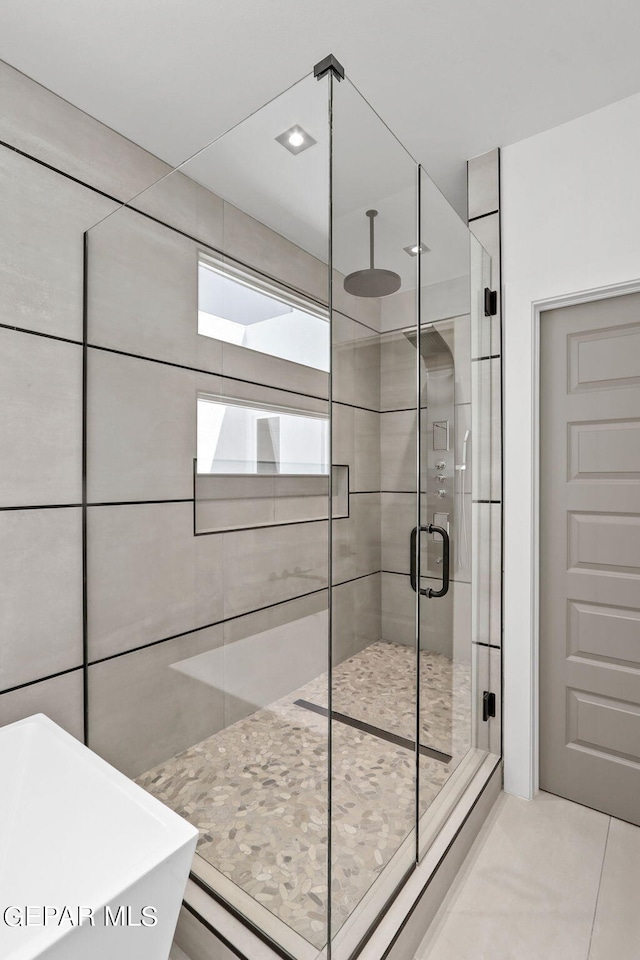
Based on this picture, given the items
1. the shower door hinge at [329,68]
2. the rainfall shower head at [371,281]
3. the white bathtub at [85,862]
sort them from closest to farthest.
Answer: the white bathtub at [85,862] < the shower door hinge at [329,68] < the rainfall shower head at [371,281]

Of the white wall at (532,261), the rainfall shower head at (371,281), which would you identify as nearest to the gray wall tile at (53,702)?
the rainfall shower head at (371,281)

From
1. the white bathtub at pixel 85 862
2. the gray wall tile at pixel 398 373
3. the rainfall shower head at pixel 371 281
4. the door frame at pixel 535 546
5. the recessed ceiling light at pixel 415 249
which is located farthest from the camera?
the door frame at pixel 535 546

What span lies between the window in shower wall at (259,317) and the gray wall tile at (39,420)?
631mm

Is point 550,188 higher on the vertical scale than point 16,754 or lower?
higher

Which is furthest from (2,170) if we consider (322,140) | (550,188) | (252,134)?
(550,188)

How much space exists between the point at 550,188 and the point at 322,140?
4.46 ft

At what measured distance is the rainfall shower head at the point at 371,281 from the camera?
3.77ft

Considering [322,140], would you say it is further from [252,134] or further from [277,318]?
[277,318]

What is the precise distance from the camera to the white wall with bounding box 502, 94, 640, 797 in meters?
1.85

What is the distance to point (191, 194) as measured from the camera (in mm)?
1370

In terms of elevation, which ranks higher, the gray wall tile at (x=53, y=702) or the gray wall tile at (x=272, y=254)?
the gray wall tile at (x=272, y=254)

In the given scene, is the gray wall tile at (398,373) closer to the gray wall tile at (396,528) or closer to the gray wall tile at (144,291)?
the gray wall tile at (396,528)

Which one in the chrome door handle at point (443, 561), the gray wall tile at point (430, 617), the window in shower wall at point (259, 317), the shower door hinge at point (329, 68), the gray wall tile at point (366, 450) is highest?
the shower door hinge at point (329, 68)

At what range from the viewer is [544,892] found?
5.24ft
